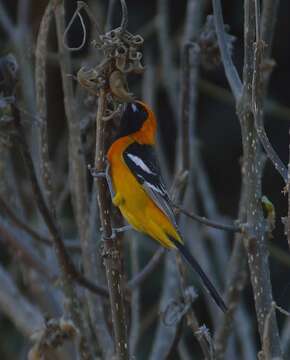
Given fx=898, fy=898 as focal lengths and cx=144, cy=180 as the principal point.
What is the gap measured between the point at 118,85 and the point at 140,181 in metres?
1.23

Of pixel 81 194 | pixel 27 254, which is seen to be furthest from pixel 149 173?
pixel 27 254

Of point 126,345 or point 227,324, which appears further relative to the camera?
point 227,324

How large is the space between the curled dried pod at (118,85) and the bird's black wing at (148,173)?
3.63 feet

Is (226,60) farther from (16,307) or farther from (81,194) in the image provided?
(16,307)

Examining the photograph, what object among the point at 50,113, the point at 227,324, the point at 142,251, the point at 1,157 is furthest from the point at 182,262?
the point at 50,113

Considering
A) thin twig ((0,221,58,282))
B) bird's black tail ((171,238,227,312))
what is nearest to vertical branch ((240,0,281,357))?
bird's black tail ((171,238,227,312))

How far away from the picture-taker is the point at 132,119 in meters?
3.69

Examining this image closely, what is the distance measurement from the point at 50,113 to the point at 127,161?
4.01 m

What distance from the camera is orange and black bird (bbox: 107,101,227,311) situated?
11.9 ft

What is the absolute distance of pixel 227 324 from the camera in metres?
3.65

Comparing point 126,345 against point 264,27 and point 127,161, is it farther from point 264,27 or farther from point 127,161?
point 264,27

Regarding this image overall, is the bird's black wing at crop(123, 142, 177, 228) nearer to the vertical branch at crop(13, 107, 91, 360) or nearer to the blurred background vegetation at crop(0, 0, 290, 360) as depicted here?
the vertical branch at crop(13, 107, 91, 360)

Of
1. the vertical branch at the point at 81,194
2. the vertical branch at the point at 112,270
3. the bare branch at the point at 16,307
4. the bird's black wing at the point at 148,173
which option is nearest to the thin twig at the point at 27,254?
the bare branch at the point at 16,307

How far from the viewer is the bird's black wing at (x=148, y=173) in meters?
3.64
